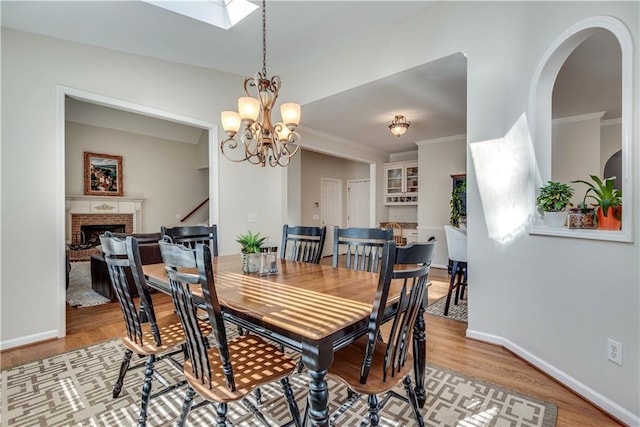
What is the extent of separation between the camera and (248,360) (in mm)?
1472

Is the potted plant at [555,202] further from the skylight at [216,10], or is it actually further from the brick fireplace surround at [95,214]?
the brick fireplace surround at [95,214]

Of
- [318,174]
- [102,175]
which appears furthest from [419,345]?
[102,175]

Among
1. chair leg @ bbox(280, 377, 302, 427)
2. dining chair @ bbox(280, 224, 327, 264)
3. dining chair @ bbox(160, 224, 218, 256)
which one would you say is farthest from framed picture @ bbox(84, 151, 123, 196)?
chair leg @ bbox(280, 377, 302, 427)

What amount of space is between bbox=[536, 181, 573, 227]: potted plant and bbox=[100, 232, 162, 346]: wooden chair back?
105 inches

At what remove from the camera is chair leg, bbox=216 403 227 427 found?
Result: 1214 mm

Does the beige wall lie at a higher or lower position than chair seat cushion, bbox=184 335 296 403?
higher

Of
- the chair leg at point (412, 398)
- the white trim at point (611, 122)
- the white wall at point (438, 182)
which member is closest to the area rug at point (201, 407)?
the chair leg at point (412, 398)

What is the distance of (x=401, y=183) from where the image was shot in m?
7.12

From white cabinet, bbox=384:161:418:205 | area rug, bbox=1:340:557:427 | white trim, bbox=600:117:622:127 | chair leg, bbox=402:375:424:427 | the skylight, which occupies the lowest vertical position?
area rug, bbox=1:340:557:427

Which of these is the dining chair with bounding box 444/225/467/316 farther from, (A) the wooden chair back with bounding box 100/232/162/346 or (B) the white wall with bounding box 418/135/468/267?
(A) the wooden chair back with bounding box 100/232/162/346

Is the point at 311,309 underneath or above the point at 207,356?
above

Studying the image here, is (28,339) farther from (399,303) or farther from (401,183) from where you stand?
(401,183)

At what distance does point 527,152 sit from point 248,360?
2.51 m

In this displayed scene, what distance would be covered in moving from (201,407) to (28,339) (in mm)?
2162
